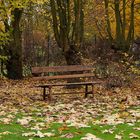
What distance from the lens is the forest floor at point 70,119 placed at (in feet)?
27.7

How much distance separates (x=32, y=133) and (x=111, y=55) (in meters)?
17.3

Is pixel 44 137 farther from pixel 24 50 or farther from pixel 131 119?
pixel 24 50

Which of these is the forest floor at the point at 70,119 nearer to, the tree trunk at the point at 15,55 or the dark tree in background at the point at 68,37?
the dark tree in background at the point at 68,37

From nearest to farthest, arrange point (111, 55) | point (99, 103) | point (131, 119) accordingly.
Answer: point (131, 119), point (99, 103), point (111, 55)

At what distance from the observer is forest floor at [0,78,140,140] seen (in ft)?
27.7

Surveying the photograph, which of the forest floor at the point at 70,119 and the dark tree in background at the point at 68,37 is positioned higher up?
the dark tree in background at the point at 68,37

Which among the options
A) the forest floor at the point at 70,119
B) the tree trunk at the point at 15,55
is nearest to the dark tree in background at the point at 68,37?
the forest floor at the point at 70,119

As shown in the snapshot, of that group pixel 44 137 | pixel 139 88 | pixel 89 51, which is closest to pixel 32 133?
pixel 44 137

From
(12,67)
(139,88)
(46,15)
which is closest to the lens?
(139,88)

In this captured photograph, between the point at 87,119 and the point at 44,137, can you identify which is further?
the point at 87,119

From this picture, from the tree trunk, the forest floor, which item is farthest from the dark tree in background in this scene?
the tree trunk

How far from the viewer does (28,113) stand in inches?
469

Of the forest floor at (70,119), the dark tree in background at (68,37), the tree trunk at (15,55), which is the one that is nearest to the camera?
the forest floor at (70,119)

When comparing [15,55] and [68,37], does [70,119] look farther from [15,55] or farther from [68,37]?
[15,55]
